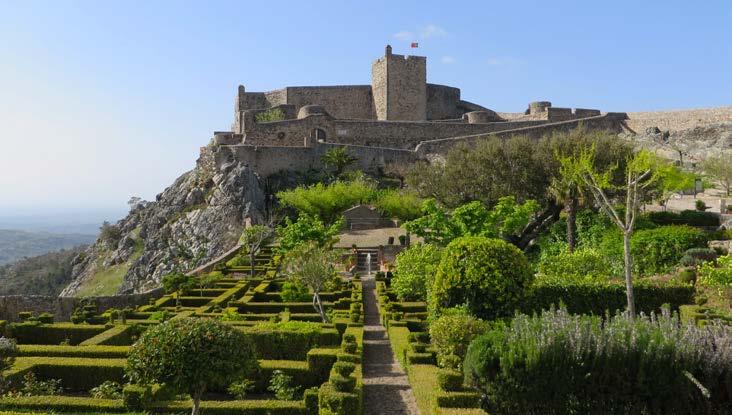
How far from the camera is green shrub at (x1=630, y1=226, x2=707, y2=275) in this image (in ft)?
73.2

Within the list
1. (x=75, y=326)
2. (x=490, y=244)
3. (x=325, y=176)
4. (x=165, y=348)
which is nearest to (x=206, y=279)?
(x=75, y=326)

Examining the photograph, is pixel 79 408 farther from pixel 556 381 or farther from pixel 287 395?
pixel 556 381

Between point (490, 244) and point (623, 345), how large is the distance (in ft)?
18.4

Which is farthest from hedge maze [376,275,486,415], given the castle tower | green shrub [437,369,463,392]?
the castle tower

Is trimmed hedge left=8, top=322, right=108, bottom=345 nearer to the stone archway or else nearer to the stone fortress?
the stone fortress

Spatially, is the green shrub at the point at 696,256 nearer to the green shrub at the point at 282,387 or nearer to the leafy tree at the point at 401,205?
the leafy tree at the point at 401,205

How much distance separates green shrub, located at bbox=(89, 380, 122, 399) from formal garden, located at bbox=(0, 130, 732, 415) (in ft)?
0.13

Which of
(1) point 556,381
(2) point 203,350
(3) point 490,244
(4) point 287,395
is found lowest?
(4) point 287,395

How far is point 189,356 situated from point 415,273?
36.3 ft

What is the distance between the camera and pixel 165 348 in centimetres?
861

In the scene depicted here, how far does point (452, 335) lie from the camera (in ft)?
38.5

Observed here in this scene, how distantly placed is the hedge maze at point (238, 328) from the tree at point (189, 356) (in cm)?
113

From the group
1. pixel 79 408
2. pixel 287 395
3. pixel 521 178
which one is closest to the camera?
pixel 79 408

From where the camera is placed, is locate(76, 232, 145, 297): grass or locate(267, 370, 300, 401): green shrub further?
locate(76, 232, 145, 297): grass
